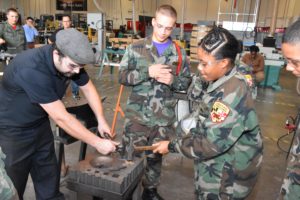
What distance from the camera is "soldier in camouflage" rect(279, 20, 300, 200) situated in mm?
896

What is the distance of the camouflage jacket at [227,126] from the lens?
1074 mm

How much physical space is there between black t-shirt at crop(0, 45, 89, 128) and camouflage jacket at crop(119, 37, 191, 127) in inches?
21.4

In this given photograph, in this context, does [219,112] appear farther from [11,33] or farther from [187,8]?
[187,8]

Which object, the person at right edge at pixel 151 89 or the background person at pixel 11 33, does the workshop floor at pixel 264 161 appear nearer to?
the person at right edge at pixel 151 89

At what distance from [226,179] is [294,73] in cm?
51

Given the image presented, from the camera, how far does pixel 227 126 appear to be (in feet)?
3.52

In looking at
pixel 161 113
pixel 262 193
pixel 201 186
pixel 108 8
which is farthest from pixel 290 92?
pixel 108 8

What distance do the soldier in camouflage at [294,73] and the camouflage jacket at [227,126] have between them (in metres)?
0.15

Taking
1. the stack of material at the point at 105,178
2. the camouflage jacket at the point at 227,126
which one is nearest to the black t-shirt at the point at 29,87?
the stack of material at the point at 105,178

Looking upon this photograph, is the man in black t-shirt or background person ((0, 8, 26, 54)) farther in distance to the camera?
background person ((0, 8, 26, 54))

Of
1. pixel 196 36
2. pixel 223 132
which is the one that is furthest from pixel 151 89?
pixel 196 36

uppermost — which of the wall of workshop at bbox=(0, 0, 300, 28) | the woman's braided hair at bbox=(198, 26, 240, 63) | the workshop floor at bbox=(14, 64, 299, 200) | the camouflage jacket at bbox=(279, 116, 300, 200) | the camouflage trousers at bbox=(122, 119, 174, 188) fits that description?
the wall of workshop at bbox=(0, 0, 300, 28)

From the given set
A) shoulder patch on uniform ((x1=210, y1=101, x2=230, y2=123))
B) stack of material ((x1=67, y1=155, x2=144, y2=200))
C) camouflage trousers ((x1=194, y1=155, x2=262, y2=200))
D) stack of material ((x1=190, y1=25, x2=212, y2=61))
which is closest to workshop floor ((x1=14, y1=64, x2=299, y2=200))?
stack of material ((x1=67, y1=155, x2=144, y2=200))

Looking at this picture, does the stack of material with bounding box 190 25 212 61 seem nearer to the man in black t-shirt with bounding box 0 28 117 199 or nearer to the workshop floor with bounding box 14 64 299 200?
the workshop floor with bounding box 14 64 299 200
